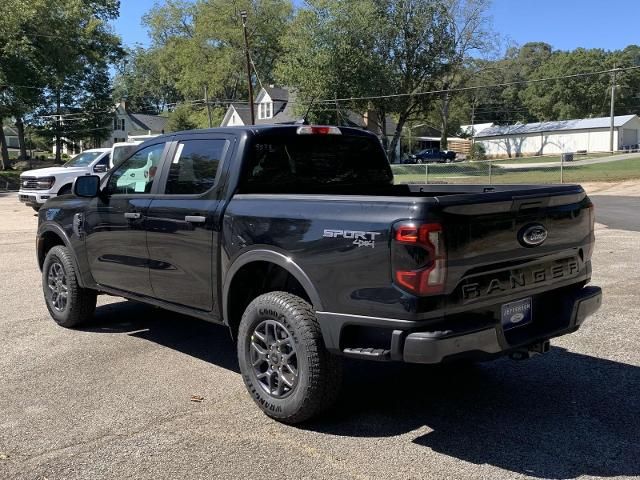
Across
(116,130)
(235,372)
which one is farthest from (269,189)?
(116,130)

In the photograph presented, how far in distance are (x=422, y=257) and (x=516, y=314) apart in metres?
0.93

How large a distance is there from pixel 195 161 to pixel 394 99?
4256 centimetres

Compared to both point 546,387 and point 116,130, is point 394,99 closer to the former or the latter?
point 546,387

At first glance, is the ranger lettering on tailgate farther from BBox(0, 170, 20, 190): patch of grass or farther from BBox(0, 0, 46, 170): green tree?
BBox(0, 0, 46, 170): green tree

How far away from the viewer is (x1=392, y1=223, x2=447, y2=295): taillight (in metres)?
3.28

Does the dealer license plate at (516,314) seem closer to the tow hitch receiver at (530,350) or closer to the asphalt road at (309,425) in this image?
the tow hitch receiver at (530,350)

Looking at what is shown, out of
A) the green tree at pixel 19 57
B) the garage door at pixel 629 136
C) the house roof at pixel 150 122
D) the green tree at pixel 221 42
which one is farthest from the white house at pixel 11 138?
the garage door at pixel 629 136

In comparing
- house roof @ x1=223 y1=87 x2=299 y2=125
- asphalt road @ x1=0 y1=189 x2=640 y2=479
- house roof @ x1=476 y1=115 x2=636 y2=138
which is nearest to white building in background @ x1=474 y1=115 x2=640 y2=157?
house roof @ x1=476 y1=115 x2=636 y2=138

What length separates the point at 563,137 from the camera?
249ft

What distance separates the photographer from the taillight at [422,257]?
328 centimetres

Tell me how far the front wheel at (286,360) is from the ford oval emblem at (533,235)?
1.33 m

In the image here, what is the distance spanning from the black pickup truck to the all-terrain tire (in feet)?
1.99

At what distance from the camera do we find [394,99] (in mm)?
45812

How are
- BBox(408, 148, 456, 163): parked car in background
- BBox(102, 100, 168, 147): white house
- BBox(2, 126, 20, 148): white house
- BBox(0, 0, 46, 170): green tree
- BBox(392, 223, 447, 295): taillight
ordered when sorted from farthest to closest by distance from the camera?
BBox(2, 126, 20, 148): white house < BBox(102, 100, 168, 147): white house < BBox(408, 148, 456, 163): parked car in background < BBox(0, 0, 46, 170): green tree < BBox(392, 223, 447, 295): taillight
